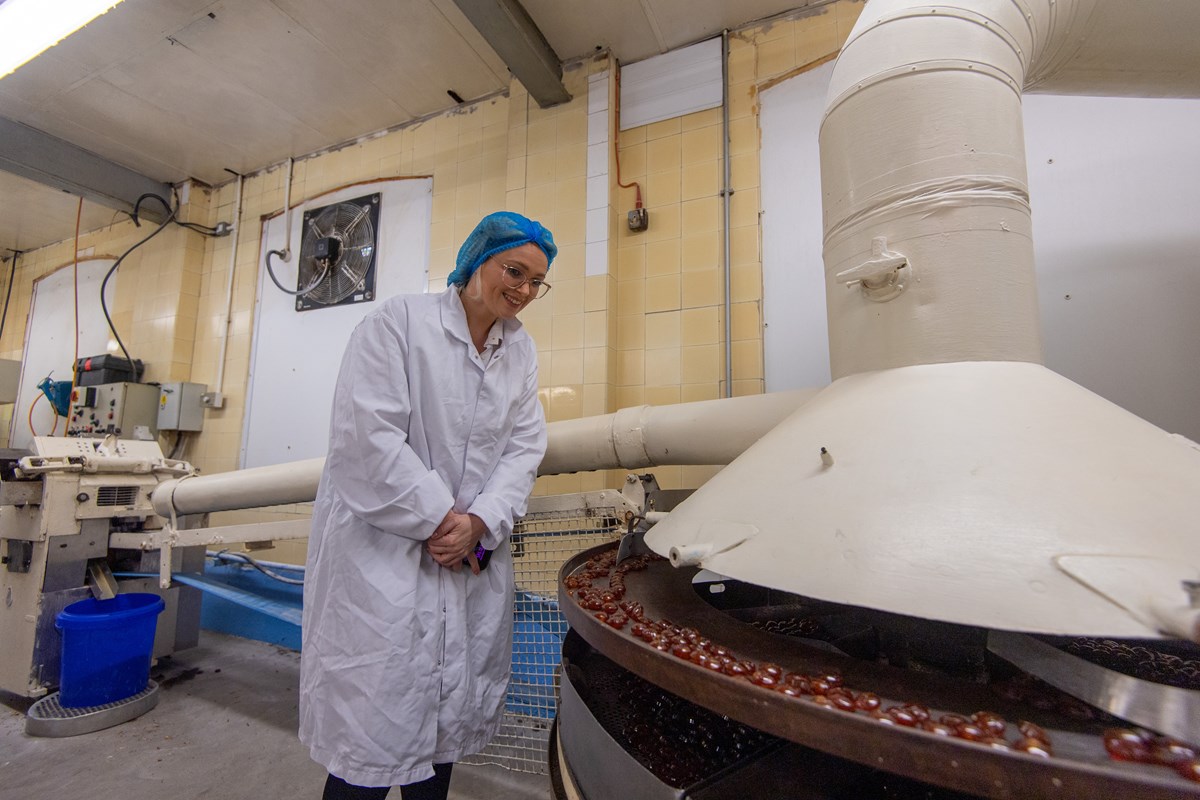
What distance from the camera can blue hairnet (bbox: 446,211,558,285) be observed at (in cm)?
113

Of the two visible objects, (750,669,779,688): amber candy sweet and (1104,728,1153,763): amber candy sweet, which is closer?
(1104,728,1153,763): amber candy sweet

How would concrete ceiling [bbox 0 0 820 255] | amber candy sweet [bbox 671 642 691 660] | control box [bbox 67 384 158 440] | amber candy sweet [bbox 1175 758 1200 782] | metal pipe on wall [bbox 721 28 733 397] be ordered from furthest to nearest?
control box [bbox 67 384 158 440], concrete ceiling [bbox 0 0 820 255], metal pipe on wall [bbox 721 28 733 397], amber candy sweet [bbox 671 642 691 660], amber candy sweet [bbox 1175 758 1200 782]

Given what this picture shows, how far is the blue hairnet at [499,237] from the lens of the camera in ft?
3.69

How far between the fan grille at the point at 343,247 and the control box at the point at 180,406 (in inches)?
39.4

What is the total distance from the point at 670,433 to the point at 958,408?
79cm

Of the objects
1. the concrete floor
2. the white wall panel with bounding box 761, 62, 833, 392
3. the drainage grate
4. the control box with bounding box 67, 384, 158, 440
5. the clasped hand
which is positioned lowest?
the concrete floor

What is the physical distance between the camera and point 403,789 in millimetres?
1064

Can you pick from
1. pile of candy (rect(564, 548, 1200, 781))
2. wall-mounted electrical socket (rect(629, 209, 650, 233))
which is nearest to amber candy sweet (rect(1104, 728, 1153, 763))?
pile of candy (rect(564, 548, 1200, 781))

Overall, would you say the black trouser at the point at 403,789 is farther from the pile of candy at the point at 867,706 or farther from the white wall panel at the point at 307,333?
the white wall panel at the point at 307,333

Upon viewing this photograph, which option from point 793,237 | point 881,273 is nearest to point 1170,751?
point 881,273

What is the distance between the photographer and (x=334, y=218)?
312 centimetres

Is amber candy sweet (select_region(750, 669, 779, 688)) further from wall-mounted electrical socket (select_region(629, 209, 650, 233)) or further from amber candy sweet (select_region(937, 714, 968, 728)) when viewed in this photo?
wall-mounted electrical socket (select_region(629, 209, 650, 233))

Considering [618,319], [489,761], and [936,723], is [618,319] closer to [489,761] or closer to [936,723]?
[489,761]

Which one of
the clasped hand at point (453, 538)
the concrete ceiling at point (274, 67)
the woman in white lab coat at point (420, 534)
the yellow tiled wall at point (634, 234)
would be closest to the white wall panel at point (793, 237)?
the yellow tiled wall at point (634, 234)
